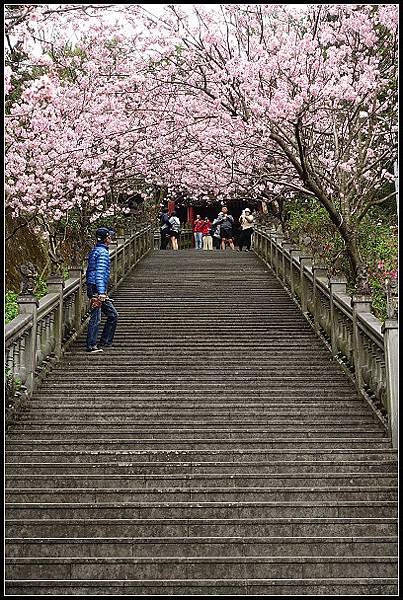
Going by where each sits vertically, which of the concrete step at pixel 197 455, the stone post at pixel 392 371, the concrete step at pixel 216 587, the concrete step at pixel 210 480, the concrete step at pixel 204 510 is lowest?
the concrete step at pixel 216 587

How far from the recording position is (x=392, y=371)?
9375 mm

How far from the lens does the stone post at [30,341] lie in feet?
36.2

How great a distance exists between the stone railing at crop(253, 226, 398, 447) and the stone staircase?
0.26 metres

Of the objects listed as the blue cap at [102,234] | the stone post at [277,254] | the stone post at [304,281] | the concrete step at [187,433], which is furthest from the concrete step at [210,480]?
the stone post at [277,254]

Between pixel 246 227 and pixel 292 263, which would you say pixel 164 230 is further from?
pixel 292 263

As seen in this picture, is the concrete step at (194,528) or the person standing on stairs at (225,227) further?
the person standing on stairs at (225,227)

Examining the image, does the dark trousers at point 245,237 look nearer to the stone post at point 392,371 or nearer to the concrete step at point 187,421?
the concrete step at point 187,421

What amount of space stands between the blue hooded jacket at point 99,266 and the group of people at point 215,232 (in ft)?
53.2

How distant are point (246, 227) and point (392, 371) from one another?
66.9ft

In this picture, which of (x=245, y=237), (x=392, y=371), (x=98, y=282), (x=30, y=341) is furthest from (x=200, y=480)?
(x=245, y=237)

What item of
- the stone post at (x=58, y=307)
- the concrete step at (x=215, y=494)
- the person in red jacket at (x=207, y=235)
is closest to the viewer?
the concrete step at (x=215, y=494)

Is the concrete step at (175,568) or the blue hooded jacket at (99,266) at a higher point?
the blue hooded jacket at (99,266)

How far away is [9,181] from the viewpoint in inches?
677

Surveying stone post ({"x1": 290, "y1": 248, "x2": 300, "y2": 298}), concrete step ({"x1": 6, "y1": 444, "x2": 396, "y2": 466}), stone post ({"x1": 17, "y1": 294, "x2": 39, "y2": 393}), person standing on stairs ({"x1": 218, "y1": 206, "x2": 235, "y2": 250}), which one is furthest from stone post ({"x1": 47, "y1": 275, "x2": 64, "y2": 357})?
person standing on stairs ({"x1": 218, "y1": 206, "x2": 235, "y2": 250})
